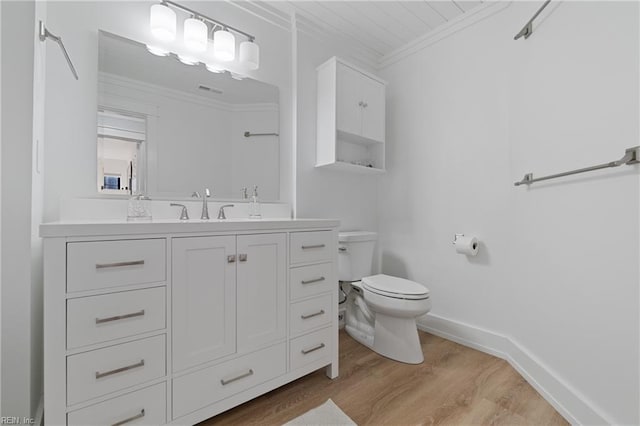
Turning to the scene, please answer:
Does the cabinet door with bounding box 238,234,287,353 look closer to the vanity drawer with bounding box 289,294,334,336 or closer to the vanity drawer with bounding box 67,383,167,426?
the vanity drawer with bounding box 289,294,334,336

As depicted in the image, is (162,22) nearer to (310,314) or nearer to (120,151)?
(120,151)

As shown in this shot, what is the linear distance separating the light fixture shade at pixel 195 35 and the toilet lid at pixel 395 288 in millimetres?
1817

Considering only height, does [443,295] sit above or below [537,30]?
below

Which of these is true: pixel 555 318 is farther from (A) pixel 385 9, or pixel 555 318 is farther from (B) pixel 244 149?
(A) pixel 385 9

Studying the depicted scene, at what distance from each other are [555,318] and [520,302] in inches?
12.0

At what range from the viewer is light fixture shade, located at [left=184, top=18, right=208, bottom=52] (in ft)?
5.57

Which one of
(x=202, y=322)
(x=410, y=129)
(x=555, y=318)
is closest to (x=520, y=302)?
(x=555, y=318)

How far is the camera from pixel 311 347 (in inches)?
63.2

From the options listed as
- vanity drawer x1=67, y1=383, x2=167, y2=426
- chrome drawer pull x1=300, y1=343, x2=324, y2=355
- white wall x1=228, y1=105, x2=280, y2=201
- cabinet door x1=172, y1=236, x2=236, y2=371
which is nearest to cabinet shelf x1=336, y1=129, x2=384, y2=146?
white wall x1=228, y1=105, x2=280, y2=201

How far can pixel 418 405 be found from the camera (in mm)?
1461

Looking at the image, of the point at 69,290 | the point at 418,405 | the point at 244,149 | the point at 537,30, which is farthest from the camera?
the point at 244,149

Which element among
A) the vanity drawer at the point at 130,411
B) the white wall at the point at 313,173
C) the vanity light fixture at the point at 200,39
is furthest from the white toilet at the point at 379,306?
the vanity light fixture at the point at 200,39

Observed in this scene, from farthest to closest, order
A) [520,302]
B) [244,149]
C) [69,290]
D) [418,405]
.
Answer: [244,149], [520,302], [418,405], [69,290]

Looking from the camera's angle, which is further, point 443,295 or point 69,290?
point 443,295
